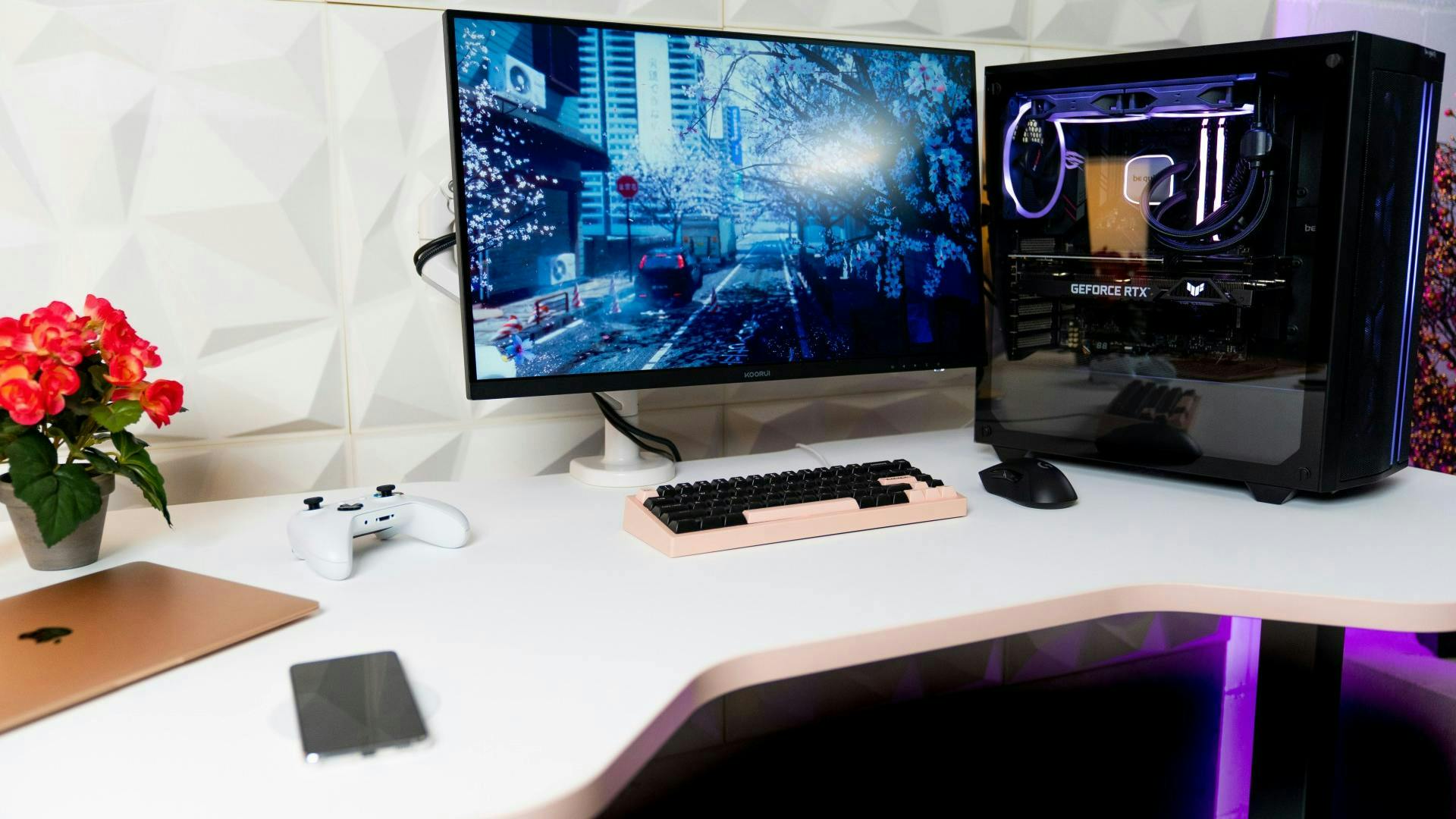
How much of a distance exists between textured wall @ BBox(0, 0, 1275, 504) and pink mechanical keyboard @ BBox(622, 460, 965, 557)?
→ 457 millimetres

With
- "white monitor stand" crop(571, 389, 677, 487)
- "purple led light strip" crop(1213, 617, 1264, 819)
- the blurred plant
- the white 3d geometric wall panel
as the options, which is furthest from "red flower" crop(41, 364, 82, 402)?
the blurred plant

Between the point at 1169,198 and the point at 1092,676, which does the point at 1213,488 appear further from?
the point at 1092,676

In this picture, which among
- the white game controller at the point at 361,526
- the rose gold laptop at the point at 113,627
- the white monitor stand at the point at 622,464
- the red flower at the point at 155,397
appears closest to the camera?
the rose gold laptop at the point at 113,627

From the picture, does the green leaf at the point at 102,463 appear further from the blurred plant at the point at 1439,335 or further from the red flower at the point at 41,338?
the blurred plant at the point at 1439,335

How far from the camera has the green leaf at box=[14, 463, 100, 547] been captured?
0.97 m

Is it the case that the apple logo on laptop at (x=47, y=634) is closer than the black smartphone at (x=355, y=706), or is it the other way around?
the black smartphone at (x=355, y=706)

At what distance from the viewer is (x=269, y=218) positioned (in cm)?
136

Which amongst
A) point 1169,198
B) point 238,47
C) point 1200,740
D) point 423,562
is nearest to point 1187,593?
point 1169,198

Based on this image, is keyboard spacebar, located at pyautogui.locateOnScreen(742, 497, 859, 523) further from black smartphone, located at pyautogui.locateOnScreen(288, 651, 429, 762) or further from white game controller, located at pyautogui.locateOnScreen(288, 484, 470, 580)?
black smartphone, located at pyautogui.locateOnScreen(288, 651, 429, 762)

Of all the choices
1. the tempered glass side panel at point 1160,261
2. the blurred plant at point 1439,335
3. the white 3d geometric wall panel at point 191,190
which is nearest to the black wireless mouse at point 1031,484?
the tempered glass side panel at point 1160,261

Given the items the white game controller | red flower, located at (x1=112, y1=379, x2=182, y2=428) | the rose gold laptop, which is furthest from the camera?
red flower, located at (x1=112, y1=379, x2=182, y2=428)

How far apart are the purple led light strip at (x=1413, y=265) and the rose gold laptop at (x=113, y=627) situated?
119 centimetres

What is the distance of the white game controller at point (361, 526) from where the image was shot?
97cm

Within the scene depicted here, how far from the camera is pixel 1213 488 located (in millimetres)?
1267
